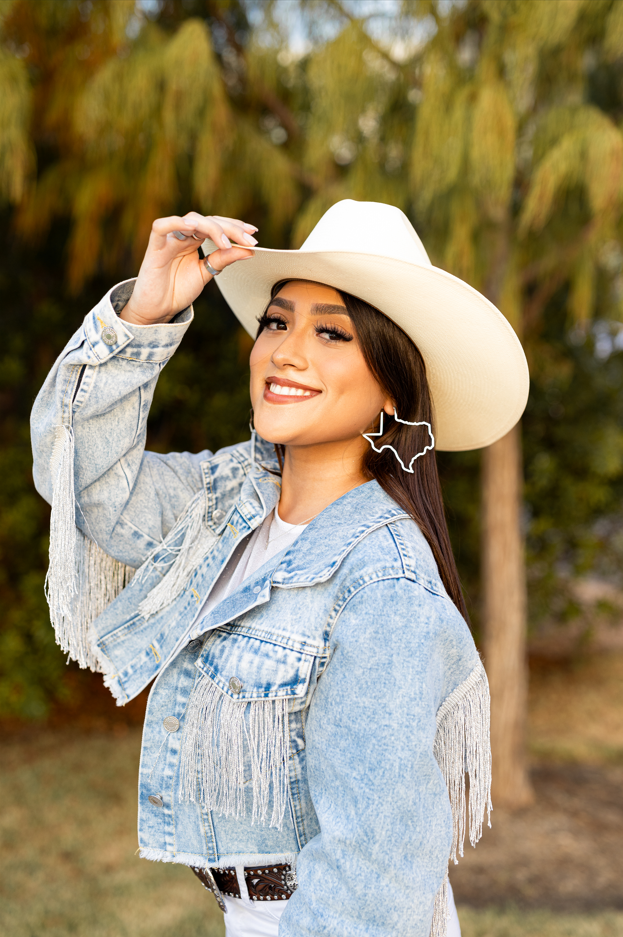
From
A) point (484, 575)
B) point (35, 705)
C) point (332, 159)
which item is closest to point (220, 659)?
point (332, 159)

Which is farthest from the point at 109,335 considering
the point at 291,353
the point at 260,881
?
the point at 260,881

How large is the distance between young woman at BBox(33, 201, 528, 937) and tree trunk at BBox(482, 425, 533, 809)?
212 cm

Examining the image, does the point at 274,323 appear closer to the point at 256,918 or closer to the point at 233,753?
the point at 233,753

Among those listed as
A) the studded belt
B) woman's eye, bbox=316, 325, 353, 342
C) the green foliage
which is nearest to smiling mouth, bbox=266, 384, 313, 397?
woman's eye, bbox=316, 325, 353, 342

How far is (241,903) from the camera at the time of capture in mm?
1255

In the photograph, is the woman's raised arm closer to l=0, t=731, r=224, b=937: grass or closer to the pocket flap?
the pocket flap

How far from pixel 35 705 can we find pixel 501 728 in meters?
2.33

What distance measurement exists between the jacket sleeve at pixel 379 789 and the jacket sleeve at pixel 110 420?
562mm

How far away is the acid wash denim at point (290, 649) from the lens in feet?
3.15

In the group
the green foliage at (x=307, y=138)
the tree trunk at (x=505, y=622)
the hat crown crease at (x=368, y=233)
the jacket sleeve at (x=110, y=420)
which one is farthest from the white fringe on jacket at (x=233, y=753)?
the tree trunk at (x=505, y=622)

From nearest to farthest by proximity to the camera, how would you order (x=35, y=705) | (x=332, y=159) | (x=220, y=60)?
(x=332, y=159) → (x=220, y=60) → (x=35, y=705)

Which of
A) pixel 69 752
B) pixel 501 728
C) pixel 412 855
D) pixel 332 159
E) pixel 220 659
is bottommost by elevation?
pixel 69 752

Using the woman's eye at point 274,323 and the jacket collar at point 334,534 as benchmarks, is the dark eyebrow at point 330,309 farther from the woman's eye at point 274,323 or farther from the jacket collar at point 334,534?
the jacket collar at point 334,534

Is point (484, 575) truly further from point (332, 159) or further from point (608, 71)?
point (608, 71)
